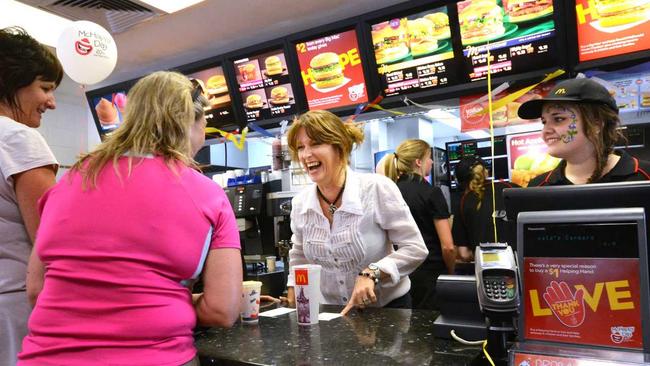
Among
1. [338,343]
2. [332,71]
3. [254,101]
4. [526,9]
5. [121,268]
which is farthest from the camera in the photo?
[254,101]

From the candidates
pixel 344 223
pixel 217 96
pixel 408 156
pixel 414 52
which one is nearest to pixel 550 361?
pixel 344 223

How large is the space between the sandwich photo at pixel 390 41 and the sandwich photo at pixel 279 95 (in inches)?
35.1

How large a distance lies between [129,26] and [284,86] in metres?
1.32

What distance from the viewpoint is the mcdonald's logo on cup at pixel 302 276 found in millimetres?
1477

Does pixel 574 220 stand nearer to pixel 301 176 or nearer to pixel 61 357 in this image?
pixel 61 357

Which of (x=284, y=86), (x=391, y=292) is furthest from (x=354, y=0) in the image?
(x=391, y=292)

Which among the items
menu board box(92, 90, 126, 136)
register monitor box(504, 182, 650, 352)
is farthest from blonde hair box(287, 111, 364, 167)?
menu board box(92, 90, 126, 136)

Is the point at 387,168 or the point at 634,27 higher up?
the point at 634,27

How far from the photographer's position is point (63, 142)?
587cm

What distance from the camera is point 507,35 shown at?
3.11m

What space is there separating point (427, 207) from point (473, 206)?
0.47m

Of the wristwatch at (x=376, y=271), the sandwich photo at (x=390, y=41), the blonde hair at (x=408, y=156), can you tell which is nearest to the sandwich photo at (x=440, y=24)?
the sandwich photo at (x=390, y=41)

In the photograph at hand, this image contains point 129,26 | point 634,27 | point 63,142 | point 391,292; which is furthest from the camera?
point 63,142

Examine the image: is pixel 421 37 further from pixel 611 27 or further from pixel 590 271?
pixel 590 271
